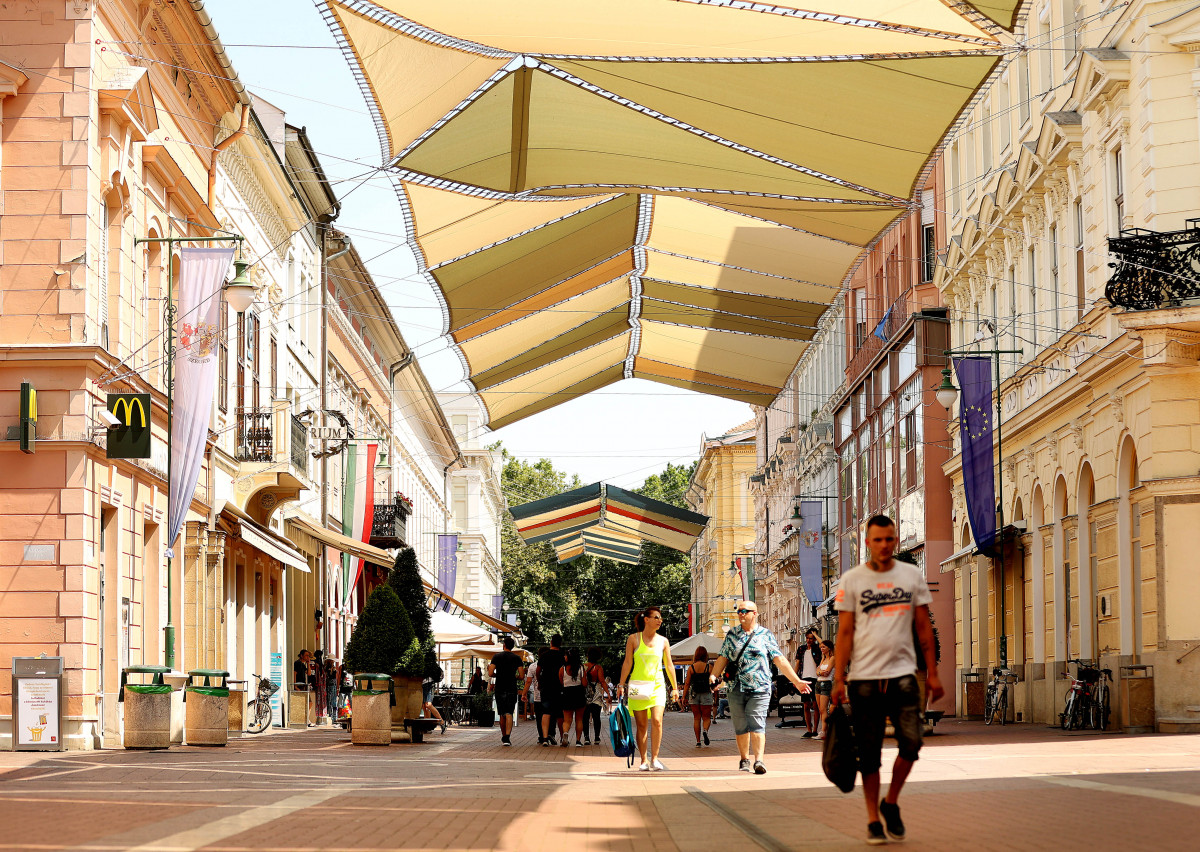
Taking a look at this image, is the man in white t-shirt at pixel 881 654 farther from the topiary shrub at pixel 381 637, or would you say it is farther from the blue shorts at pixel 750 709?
the topiary shrub at pixel 381 637

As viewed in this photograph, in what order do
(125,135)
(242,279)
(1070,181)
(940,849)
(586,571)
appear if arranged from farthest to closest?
(586,571)
(1070,181)
(125,135)
(242,279)
(940,849)

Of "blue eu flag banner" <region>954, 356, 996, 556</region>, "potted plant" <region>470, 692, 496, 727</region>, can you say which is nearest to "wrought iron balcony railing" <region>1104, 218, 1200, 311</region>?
"blue eu flag banner" <region>954, 356, 996, 556</region>

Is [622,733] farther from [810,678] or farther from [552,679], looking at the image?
[810,678]

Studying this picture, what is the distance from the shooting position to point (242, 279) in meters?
20.3

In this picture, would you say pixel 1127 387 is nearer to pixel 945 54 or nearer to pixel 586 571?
pixel 945 54

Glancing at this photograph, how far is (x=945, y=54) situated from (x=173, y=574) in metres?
15.5

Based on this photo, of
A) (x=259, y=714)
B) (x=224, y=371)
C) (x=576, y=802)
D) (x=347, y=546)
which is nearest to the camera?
(x=576, y=802)

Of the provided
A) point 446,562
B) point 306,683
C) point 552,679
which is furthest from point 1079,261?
point 446,562

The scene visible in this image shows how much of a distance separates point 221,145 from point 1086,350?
13.9 m

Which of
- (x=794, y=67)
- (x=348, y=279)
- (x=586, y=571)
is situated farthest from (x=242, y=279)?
(x=586, y=571)

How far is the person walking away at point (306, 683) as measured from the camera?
3320cm

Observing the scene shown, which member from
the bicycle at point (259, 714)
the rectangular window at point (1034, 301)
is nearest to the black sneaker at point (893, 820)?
the bicycle at point (259, 714)

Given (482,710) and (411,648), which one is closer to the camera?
(411,648)

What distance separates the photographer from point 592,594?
104m
